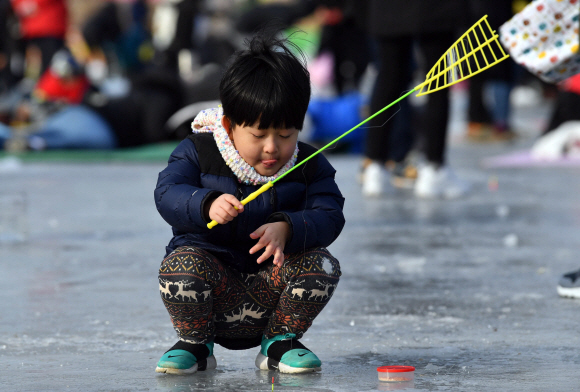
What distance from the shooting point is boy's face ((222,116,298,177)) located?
2104mm

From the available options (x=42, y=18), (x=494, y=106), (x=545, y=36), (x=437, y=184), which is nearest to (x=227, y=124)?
(x=545, y=36)

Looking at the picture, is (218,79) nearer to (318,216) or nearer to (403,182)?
(318,216)

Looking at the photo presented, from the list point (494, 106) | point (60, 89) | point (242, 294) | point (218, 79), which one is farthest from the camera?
point (494, 106)

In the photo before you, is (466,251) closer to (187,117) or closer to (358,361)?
(358,361)

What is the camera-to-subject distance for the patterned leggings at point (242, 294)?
2.06m

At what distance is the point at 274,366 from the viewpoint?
2131 mm

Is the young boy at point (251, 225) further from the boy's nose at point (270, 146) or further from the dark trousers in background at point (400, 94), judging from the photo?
the dark trousers in background at point (400, 94)

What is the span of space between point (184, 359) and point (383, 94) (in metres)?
3.22

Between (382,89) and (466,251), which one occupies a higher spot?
(382,89)

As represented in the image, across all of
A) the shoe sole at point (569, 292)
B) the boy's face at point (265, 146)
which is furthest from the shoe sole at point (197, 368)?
the shoe sole at point (569, 292)

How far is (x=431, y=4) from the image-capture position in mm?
4859

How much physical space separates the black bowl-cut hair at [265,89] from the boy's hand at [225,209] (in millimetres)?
194

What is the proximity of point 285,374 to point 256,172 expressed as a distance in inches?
18.6

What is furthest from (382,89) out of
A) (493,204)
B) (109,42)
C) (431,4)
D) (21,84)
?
(109,42)
